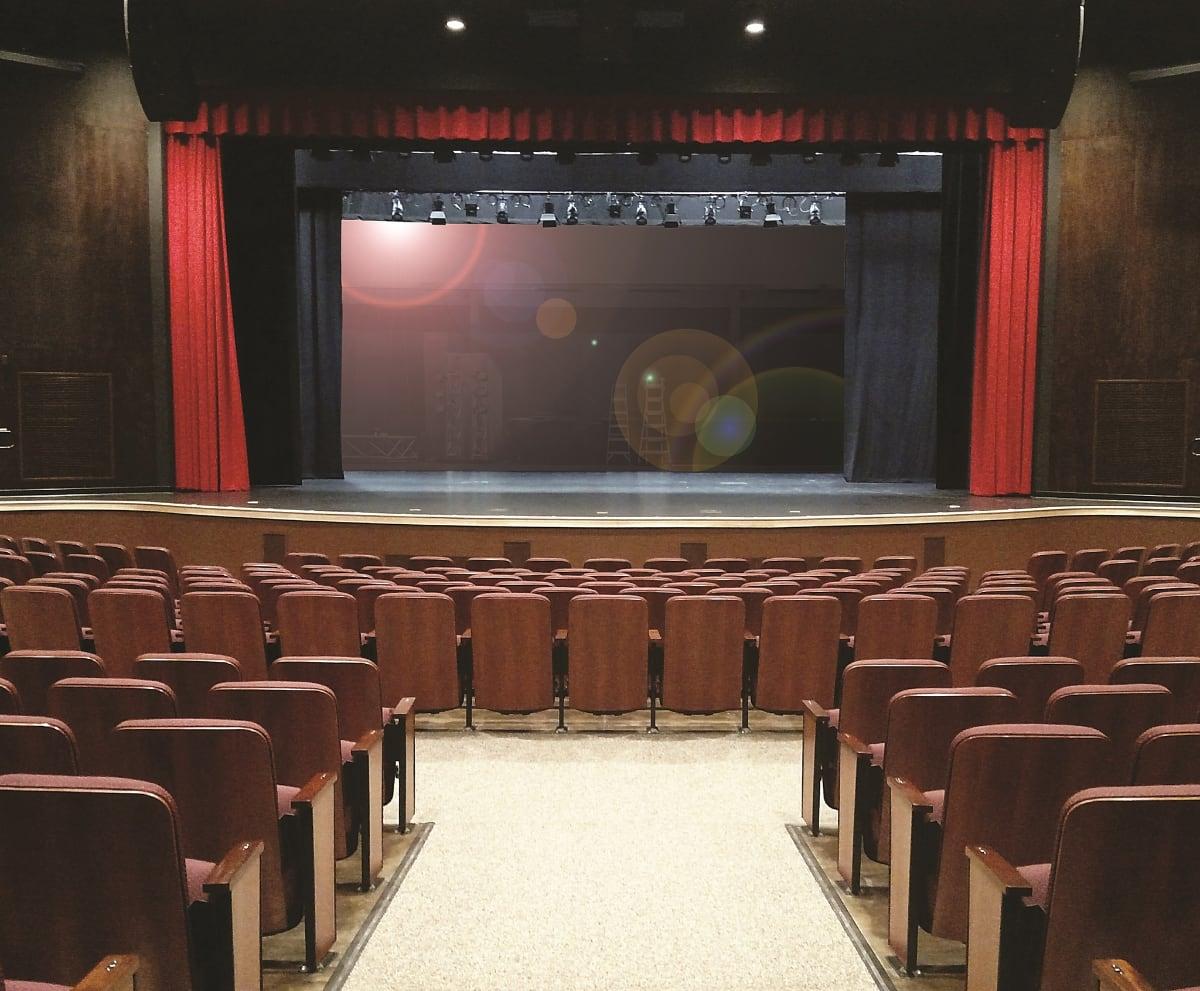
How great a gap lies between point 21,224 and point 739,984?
11.4m

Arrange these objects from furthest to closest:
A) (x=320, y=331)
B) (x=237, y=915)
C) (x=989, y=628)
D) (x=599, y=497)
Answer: (x=320, y=331) → (x=599, y=497) → (x=989, y=628) → (x=237, y=915)

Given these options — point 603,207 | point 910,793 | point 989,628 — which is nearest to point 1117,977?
point 910,793

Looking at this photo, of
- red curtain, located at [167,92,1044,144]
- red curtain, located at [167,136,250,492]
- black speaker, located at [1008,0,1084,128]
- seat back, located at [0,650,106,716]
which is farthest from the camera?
red curtain, located at [167,136,250,492]

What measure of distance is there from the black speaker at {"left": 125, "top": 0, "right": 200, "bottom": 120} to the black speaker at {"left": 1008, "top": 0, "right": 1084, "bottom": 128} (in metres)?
7.39

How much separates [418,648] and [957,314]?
34.2 feet

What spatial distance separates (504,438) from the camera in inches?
729

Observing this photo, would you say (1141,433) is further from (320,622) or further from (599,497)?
(320,622)

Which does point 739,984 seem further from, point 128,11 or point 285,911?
point 128,11

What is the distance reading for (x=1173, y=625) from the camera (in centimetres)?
456

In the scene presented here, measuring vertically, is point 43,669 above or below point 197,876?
above

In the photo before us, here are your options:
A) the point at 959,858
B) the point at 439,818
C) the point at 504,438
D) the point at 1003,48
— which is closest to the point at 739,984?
the point at 959,858

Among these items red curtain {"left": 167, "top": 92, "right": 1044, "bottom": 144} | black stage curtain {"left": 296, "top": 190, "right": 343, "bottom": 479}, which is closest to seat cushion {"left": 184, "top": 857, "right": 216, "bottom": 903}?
red curtain {"left": 167, "top": 92, "right": 1044, "bottom": 144}

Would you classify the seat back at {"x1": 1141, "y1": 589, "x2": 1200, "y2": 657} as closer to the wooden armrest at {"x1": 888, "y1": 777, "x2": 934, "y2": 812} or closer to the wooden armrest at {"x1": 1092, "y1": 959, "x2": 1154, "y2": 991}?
the wooden armrest at {"x1": 888, "y1": 777, "x2": 934, "y2": 812}

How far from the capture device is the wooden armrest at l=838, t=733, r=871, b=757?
301 cm
